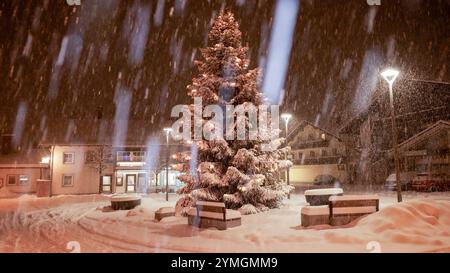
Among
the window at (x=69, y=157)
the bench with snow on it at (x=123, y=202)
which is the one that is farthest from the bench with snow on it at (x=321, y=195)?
the window at (x=69, y=157)

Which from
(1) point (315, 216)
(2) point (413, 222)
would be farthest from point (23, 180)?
(2) point (413, 222)

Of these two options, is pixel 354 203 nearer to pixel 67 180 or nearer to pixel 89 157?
pixel 89 157

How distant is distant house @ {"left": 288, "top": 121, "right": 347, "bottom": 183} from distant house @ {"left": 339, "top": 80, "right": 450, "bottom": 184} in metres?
2.16

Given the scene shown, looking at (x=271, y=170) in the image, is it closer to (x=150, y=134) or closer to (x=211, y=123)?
(x=211, y=123)

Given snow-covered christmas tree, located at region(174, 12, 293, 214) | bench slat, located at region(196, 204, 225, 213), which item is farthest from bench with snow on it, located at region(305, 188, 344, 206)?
bench slat, located at region(196, 204, 225, 213)

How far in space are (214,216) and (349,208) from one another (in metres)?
4.79

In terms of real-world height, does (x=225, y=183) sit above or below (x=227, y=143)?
below

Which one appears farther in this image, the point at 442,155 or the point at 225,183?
the point at 442,155

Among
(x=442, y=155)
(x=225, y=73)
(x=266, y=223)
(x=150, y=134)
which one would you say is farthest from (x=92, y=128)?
(x=442, y=155)

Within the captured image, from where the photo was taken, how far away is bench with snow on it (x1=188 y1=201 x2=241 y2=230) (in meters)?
12.0

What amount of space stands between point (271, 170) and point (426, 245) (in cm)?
859

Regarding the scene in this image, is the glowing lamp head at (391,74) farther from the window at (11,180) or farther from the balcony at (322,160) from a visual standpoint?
the window at (11,180)

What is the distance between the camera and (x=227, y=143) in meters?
16.3

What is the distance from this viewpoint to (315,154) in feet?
154
